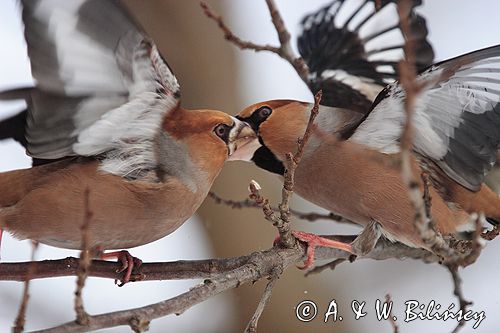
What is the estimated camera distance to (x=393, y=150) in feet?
6.13

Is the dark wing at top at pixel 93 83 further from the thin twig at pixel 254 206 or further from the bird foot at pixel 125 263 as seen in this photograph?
the thin twig at pixel 254 206

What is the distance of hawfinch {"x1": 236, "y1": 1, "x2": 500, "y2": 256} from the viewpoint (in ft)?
5.75

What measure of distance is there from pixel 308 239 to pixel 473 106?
49cm

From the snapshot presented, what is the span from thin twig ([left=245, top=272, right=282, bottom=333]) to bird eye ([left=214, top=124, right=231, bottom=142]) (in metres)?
0.34

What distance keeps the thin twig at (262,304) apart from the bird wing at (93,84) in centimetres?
37

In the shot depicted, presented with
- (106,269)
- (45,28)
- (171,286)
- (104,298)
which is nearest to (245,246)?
(171,286)

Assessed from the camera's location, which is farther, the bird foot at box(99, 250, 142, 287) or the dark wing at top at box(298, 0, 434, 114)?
the dark wing at top at box(298, 0, 434, 114)

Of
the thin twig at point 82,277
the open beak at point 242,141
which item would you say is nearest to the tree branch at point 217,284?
the thin twig at point 82,277

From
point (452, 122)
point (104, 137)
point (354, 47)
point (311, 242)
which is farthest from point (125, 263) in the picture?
point (354, 47)

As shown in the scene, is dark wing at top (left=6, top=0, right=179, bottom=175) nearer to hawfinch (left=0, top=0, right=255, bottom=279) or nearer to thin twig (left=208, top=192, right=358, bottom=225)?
hawfinch (left=0, top=0, right=255, bottom=279)

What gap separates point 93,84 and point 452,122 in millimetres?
845

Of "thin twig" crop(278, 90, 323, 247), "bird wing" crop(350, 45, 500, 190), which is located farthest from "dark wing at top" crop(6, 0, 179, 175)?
"bird wing" crop(350, 45, 500, 190)

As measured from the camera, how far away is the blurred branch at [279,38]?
5.41ft

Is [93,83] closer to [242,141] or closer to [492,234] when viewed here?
[242,141]
